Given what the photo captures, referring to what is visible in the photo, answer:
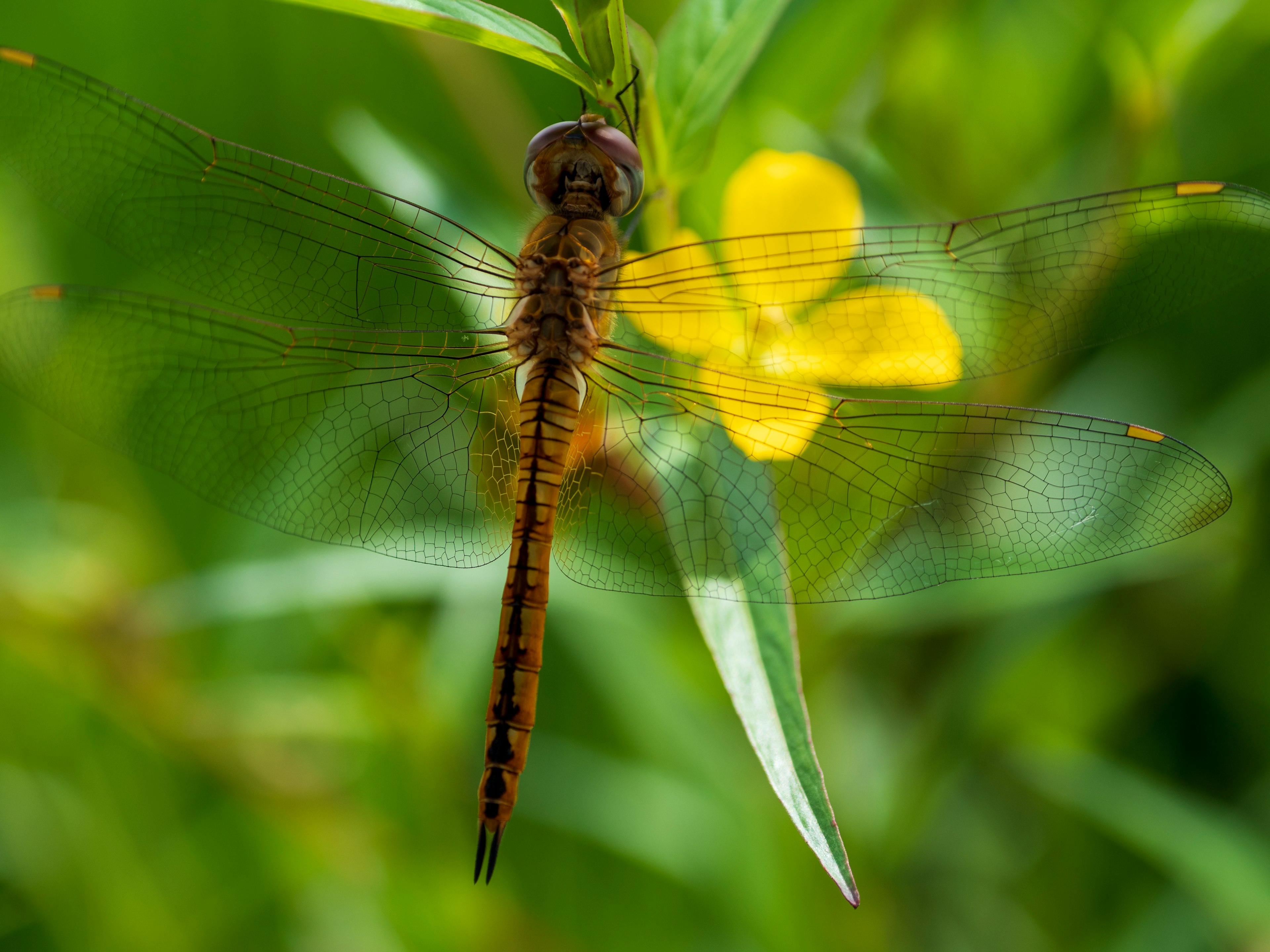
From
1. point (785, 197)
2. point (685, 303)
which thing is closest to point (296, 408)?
point (685, 303)

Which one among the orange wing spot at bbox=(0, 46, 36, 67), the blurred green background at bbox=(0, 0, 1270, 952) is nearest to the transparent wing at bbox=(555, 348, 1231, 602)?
the blurred green background at bbox=(0, 0, 1270, 952)

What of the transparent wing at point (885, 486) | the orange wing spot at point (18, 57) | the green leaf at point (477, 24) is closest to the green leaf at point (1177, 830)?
the transparent wing at point (885, 486)

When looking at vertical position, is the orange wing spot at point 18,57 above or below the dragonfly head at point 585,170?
above

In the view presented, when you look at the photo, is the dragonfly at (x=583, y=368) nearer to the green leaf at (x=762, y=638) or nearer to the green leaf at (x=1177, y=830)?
the green leaf at (x=762, y=638)

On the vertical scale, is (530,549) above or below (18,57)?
below

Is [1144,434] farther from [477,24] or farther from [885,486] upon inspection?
[477,24]

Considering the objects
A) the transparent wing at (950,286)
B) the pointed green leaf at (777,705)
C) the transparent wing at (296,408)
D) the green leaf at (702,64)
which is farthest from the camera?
the transparent wing at (296,408)
